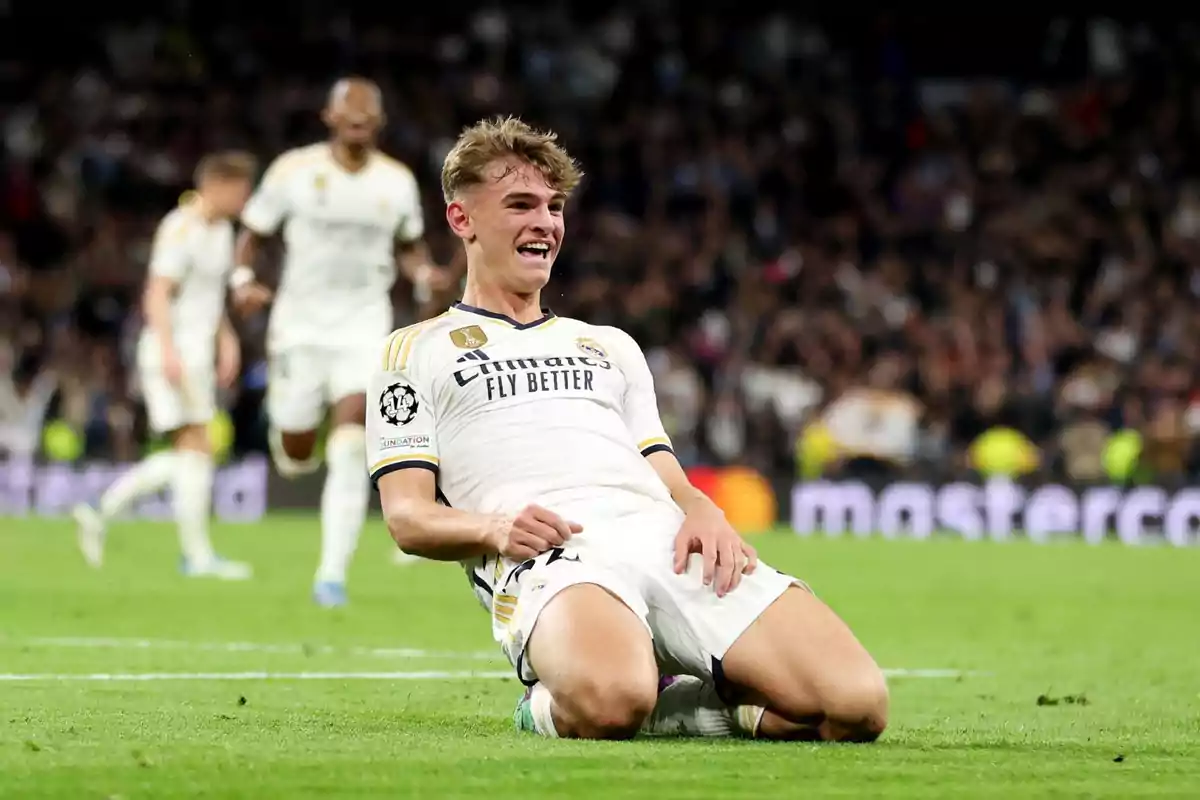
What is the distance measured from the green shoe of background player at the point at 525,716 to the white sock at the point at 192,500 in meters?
7.33

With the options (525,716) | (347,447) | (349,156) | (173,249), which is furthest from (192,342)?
(525,716)

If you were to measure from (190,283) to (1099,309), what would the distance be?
12.5m

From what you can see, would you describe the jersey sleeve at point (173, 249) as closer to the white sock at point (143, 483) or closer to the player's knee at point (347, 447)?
the white sock at point (143, 483)

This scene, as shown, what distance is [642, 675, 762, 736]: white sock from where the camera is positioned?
562cm

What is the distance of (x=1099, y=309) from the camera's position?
907 inches

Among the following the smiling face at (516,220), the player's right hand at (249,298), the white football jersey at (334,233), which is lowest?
the smiling face at (516,220)

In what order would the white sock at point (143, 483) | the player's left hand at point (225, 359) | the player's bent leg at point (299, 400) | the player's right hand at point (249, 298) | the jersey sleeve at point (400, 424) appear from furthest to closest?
the player's left hand at point (225, 359)
the white sock at point (143, 483)
the player's bent leg at point (299, 400)
the player's right hand at point (249, 298)
the jersey sleeve at point (400, 424)

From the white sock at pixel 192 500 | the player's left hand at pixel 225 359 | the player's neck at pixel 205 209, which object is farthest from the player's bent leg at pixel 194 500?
the player's neck at pixel 205 209

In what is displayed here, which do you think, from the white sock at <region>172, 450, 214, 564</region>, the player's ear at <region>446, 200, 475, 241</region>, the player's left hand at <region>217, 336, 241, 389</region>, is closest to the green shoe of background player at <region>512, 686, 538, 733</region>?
the player's ear at <region>446, 200, 475, 241</region>

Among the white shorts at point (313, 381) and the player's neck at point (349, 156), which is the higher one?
the player's neck at point (349, 156)

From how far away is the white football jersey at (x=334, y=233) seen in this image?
36.5 feet

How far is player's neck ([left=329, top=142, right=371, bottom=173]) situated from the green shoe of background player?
5754mm

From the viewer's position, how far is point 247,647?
27.7 feet

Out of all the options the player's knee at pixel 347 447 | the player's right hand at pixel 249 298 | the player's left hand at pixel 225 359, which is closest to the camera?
the player's right hand at pixel 249 298
